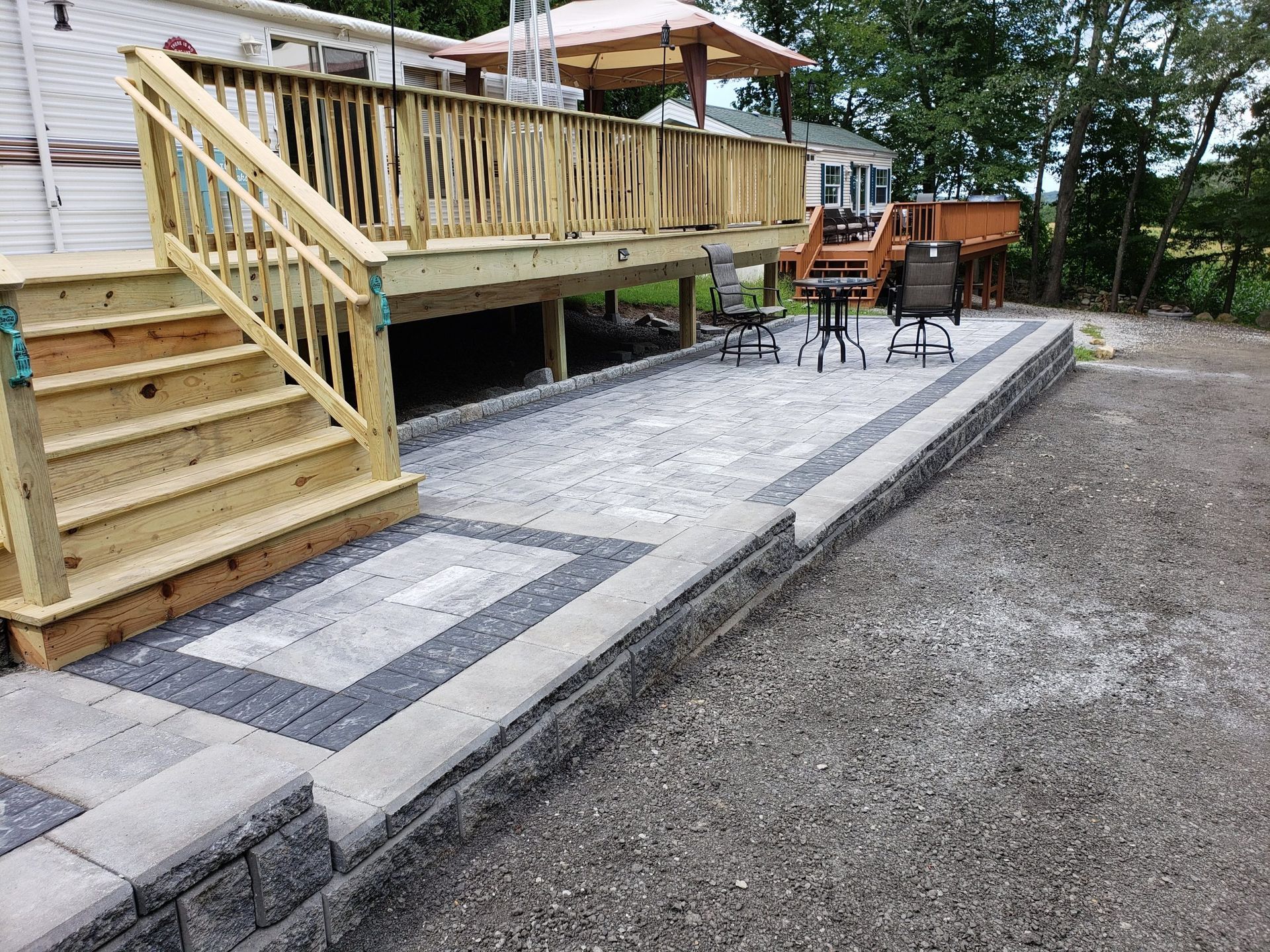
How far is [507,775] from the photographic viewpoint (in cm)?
257

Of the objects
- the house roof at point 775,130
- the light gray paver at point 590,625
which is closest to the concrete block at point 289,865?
the light gray paver at point 590,625

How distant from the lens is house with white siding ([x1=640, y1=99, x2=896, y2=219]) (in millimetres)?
23047

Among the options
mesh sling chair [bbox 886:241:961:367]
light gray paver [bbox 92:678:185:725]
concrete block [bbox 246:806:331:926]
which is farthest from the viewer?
mesh sling chair [bbox 886:241:961:367]

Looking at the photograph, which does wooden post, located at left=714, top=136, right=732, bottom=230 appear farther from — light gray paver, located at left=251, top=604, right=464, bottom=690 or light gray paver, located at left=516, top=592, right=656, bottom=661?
light gray paver, located at left=251, top=604, right=464, bottom=690

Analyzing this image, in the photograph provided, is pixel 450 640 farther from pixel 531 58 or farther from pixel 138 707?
pixel 531 58

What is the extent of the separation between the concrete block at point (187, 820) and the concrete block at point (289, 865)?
31 mm

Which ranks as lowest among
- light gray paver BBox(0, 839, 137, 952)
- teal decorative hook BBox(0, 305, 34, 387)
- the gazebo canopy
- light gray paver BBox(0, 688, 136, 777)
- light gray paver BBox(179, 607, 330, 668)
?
light gray paver BBox(179, 607, 330, 668)

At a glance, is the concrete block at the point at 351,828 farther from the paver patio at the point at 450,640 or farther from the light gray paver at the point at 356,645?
the light gray paver at the point at 356,645

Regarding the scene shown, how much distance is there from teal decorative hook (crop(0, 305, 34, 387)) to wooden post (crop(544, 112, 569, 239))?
4824mm

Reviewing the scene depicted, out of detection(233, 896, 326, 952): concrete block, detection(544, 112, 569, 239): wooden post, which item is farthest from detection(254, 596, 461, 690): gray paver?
detection(544, 112, 569, 239): wooden post

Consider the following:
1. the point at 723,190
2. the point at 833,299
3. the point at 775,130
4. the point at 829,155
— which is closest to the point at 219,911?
the point at 833,299

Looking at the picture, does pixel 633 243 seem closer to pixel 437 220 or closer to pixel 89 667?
pixel 437 220

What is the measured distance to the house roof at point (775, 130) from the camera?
77.7 ft

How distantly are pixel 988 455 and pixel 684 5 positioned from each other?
6.06 m
